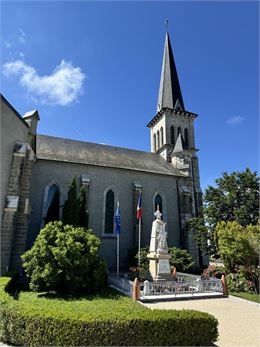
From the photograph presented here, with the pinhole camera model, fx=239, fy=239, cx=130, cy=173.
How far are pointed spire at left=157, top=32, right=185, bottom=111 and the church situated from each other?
9.18 m

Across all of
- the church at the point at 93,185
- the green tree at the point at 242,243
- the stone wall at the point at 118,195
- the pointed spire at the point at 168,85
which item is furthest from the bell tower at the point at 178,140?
the green tree at the point at 242,243

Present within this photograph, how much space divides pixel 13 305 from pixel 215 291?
11042 mm

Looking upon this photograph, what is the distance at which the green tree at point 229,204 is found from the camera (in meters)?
20.1

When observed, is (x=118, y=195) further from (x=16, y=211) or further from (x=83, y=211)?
(x=16, y=211)

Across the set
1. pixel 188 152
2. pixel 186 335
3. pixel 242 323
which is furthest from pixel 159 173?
pixel 186 335

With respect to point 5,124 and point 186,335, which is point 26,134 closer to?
point 5,124

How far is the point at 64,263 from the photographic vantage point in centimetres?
1088

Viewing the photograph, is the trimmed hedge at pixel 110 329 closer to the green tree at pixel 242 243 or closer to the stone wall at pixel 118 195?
the green tree at pixel 242 243

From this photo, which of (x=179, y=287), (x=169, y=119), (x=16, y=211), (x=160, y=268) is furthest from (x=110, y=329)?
(x=169, y=119)

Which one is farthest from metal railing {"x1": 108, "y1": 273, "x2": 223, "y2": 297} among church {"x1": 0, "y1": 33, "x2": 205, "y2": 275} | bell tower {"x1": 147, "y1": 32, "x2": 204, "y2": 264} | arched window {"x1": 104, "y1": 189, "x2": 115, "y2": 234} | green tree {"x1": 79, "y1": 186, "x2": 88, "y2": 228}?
bell tower {"x1": 147, "y1": 32, "x2": 204, "y2": 264}

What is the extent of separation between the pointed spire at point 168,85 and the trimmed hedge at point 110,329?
104 ft

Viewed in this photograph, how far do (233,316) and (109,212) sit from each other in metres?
14.4

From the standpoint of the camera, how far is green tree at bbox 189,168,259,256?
65.9ft

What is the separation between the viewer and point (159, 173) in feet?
81.5
